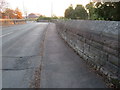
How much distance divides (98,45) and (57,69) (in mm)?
1452

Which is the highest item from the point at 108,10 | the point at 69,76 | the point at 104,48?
the point at 108,10

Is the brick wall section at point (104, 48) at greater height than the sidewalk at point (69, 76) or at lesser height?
greater

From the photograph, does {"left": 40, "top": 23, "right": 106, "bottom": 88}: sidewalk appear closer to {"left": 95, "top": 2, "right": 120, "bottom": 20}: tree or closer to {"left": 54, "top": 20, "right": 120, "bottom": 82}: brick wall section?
{"left": 54, "top": 20, "right": 120, "bottom": 82}: brick wall section

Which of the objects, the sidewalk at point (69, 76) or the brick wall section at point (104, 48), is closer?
the brick wall section at point (104, 48)

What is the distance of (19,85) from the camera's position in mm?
3359

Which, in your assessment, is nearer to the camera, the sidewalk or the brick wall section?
the brick wall section

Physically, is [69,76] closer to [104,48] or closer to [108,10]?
[104,48]

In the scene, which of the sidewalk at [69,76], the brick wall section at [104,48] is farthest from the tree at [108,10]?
the sidewalk at [69,76]

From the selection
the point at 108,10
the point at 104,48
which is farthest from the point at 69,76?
the point at 108,10

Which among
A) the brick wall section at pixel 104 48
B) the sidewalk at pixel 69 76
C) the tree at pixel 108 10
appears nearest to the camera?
the brick wall section at pixel 104 48

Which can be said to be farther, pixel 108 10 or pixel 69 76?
pixel 108 10

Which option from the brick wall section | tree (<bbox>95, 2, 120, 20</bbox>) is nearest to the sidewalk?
the brick wall section

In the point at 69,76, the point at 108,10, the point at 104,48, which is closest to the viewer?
the point at 104,48

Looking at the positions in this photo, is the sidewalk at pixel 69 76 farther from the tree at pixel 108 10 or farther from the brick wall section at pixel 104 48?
the tree at pixel 108 10
